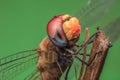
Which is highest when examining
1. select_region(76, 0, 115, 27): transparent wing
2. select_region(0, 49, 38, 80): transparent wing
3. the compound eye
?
select_region(76, 0, 115, 27): transparent wing

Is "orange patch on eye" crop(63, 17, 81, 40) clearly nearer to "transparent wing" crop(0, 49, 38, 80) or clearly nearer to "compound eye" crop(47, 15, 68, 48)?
"compound eye" crop(47, 15, 68, 48)

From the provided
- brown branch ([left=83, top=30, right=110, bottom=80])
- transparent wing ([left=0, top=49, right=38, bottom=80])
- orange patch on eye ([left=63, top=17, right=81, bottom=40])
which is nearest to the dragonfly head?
orange patch on eye ([left=63, top=17, right=81, bottom=40])

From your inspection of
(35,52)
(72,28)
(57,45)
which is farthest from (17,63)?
(72,28)

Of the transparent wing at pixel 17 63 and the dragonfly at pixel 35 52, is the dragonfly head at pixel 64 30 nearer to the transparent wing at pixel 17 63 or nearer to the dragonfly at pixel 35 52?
the dragonfly at pixel 35 52

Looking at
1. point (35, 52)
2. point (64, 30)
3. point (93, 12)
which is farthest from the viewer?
point (35, 52)

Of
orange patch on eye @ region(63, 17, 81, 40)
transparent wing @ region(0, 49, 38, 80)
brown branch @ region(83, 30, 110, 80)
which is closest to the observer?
brown branch @ region(83, 30, 110, 80)

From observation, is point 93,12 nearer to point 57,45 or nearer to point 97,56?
point 57,45

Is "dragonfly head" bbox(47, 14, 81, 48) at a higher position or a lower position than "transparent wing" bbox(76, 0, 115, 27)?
lower
